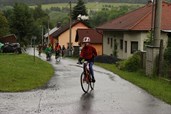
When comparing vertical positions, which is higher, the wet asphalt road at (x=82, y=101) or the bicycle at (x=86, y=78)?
the bicycle at (x=86, y=78)

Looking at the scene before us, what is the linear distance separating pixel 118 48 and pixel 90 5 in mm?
86356

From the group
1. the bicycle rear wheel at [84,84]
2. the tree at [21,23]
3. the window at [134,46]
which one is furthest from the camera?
the tree at [21,23]

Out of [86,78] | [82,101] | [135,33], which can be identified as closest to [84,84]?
[86,78]

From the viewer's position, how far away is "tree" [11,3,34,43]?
373ft

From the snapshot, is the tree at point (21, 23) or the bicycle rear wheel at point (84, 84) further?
the tree at point (21, 23)

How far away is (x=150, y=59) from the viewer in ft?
64.8

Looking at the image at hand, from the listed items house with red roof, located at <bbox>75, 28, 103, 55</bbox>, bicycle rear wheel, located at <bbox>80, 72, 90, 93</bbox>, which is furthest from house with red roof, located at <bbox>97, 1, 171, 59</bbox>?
bicycle rear wheel, located at <bbox>80, 72, 90, 93</bbox>

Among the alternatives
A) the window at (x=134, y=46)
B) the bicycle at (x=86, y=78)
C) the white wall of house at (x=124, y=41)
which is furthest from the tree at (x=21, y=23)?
the bicycle at (x=86, y=78)

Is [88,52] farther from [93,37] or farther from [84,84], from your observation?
[93,37]

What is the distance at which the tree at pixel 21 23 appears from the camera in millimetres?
113688

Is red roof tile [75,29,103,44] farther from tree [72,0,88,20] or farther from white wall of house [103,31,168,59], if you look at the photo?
tree [72,0,88,20]

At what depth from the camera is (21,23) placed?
372ft

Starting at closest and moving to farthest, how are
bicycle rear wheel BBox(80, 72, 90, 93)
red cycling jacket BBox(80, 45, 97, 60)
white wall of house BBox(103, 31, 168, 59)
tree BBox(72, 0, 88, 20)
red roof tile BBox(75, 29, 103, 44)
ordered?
bicycle rear wheel BBox(80, 72, 90, 93) → red cycling jacket BBox(80, 45, 97, 60) → white wall of house BBox(103, 31, 168, 59) → red roof tile BBox(75, 29, 103, 44) → tree BBox(72, 0, 88, 20)

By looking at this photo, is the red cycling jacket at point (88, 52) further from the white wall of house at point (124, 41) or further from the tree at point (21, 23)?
the tree at point (21, 23)
